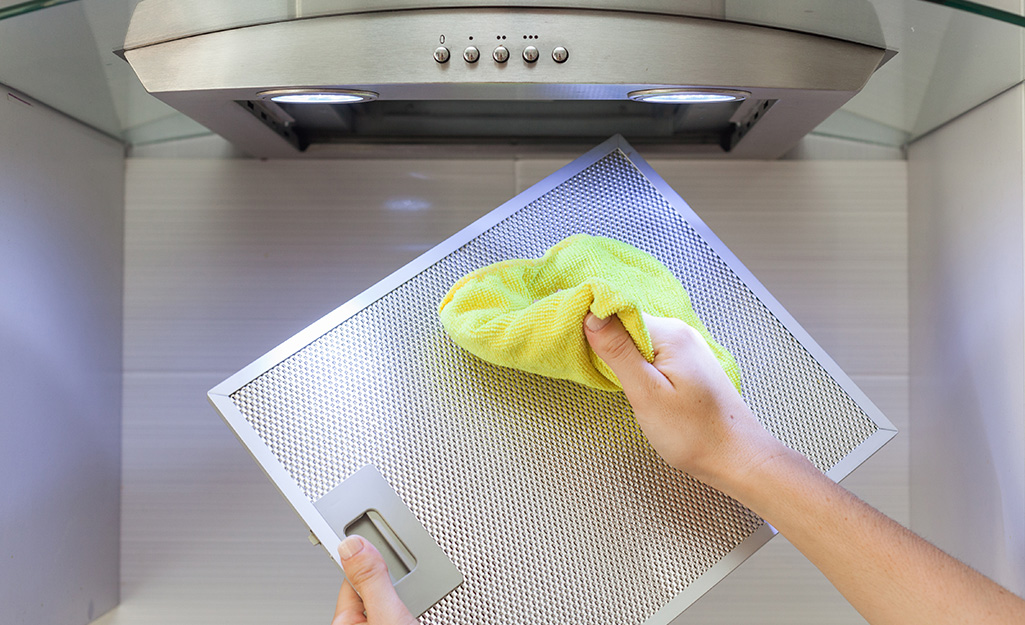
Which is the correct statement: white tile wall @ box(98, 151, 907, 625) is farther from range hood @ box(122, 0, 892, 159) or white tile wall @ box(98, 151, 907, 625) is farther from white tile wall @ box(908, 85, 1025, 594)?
range hood @ box(122, 0, 892, 159)

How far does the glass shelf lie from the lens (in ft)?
1.62

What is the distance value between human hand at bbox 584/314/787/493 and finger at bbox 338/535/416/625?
0.21m

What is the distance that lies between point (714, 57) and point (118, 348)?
724mm

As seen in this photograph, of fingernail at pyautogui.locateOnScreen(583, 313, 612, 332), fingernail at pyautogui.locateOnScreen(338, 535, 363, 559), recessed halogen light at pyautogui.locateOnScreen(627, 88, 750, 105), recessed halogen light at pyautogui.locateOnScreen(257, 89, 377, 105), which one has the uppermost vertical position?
recessed halogen light at pyautogui.locateOnScreen(257, 89, 377, 105)

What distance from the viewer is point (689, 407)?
484 mm

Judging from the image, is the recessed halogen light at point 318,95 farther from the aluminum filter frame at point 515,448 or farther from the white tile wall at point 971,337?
the white tile wall at point 971,337

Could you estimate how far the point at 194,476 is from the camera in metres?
0.81

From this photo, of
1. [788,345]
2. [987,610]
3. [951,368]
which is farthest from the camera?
[951,368]

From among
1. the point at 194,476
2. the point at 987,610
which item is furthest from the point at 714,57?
the point at 194,476

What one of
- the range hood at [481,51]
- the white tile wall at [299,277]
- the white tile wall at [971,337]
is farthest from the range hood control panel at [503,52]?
the white tile wall at [971,337]

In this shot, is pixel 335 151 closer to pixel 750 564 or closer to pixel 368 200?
pixel 368 200

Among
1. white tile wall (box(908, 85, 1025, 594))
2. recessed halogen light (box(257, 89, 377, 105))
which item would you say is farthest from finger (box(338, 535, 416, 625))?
white tile wall (box(908, 85, 1025, 594))

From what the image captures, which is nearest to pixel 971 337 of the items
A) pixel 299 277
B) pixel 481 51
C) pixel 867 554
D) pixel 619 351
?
pixel 867 554

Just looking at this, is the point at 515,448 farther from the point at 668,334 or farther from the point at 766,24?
the point at 766,24
